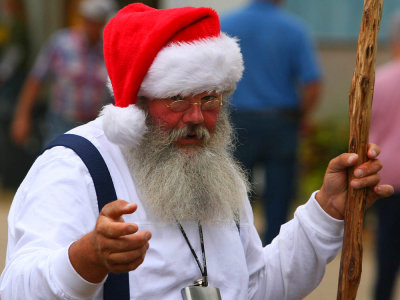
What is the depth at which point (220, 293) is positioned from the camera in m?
2.71

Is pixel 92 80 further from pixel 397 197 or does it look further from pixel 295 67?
pixel 397 197

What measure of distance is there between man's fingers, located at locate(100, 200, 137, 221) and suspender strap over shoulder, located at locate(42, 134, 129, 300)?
1.26ft

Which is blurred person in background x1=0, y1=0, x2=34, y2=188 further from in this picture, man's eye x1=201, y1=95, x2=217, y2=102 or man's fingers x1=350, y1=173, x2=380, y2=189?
man's fingers x1=350, y1=173, x2=380, y2=189

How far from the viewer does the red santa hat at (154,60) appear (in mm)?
2701

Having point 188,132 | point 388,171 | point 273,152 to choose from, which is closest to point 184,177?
point 188,132

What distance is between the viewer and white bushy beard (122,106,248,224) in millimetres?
2703

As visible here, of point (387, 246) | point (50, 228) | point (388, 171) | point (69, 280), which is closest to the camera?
point (69, 280)

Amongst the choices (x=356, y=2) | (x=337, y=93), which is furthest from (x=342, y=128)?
(x=356, y=2)

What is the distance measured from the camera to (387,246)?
525 cm

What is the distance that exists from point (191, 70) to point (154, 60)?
0.14 m

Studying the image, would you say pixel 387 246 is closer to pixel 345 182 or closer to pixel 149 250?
pixel 345 182

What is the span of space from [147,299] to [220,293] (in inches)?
10.8

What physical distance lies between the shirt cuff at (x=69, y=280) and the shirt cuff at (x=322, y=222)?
88cm

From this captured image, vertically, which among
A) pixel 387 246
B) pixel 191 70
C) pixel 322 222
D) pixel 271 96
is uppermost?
pixel 191 70
